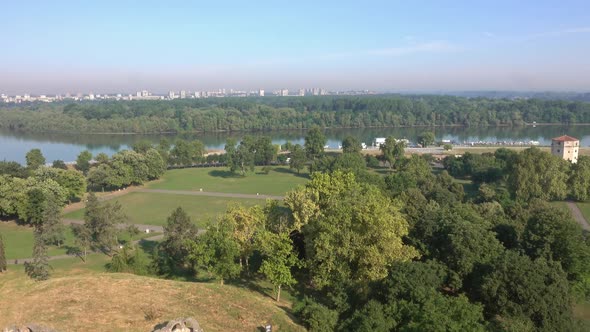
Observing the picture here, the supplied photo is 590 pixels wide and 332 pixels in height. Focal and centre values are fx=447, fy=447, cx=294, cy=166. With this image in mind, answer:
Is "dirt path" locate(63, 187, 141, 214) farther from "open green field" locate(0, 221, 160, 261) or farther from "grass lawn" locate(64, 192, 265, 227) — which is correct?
"open green field" locate(0, 221, 160, 261)

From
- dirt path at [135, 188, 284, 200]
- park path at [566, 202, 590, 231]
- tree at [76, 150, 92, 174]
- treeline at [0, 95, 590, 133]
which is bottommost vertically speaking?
park path at [566, 202, 590, 231]

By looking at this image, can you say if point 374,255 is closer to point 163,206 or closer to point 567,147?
point 163,206

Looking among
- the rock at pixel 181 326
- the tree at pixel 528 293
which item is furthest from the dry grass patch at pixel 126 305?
the tree at pixel 528 293

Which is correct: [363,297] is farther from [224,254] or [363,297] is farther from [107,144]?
[107,144]

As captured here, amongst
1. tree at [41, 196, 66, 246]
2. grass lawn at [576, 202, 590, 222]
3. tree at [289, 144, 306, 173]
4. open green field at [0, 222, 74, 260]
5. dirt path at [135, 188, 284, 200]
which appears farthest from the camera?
tree at [289, 144, 306, 173]

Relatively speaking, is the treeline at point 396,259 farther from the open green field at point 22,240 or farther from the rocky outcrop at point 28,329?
the rocky outcrop at point 28,329

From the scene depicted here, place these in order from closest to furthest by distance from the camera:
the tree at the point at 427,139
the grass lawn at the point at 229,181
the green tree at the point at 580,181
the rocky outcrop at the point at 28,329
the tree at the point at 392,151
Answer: the rocky outcrop at the point at 28,329 → the green tree at the point at 580,181 → the grass lawn at the point at 229,181 → the tree at the point at 392,151 → the tree at the point at 427,139

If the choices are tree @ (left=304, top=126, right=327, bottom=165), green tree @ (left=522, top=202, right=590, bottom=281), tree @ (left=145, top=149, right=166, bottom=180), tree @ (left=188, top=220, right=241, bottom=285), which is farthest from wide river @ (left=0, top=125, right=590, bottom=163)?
green tree @ (left=522, top=202, right=590, bottom=281)
